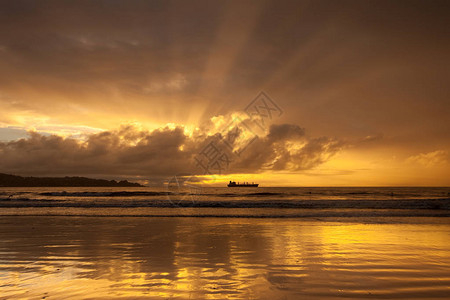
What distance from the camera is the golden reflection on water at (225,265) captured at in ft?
19.2

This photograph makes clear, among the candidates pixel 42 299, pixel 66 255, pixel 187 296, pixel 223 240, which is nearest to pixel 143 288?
pixel 187 296

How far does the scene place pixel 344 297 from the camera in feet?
18.0

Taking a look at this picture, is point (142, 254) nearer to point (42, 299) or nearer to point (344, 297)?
point (42, 299)

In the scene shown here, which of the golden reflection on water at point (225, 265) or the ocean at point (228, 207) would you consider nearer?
the golden reflection on water at point (225, 265)

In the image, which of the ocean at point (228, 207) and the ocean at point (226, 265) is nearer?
the ocean at point (226, 265)

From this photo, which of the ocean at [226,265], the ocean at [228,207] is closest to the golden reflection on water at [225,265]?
the ocean at [226,265]

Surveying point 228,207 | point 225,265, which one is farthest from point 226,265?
point 228,207

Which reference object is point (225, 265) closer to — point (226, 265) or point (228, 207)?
point (226, 265)

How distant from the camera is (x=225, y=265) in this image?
25.6 feet

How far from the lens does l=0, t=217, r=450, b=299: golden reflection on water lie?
584 cm

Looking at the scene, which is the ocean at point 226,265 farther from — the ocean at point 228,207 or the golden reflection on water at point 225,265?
the ocean at point 228,207

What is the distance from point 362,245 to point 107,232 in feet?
33.5

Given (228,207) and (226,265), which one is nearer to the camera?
(226,265)

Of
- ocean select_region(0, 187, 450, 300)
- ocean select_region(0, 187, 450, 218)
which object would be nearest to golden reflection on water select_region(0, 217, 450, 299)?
ocean select_region(0, 187, 450, 300)
